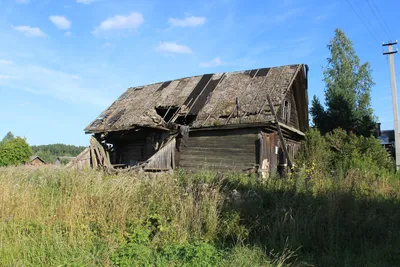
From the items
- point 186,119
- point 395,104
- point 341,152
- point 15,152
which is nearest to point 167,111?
point 186,119

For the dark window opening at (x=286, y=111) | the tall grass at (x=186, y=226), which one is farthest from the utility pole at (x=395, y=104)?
the tall grass at (x=186, y=226)

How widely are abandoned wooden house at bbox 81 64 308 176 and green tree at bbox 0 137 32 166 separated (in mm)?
32984

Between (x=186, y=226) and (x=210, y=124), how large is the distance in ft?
29.7

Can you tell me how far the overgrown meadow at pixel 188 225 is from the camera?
4.13m

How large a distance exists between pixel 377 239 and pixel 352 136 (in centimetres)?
1262

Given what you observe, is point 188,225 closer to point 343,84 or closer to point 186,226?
point 186,226

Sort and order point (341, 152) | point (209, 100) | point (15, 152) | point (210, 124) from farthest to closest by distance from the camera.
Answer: point (15, 152) < point (341, 152) < point (209, 100) < point (210, 124)

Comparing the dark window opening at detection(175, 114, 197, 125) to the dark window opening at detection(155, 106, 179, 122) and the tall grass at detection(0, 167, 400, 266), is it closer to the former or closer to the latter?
the dark window opening at detection(155, 106, 179, 122)

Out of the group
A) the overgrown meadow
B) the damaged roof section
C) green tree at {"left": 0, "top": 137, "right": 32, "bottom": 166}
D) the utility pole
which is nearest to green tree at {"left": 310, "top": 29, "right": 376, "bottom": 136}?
the utility pole

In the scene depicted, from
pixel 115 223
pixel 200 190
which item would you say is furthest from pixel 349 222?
pixel 115 223

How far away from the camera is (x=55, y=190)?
654 cm

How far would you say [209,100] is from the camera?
15117 mm

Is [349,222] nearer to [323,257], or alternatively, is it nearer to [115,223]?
[323,257]

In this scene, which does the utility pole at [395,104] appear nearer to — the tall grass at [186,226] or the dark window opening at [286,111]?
the dark window opening at [286,111]
